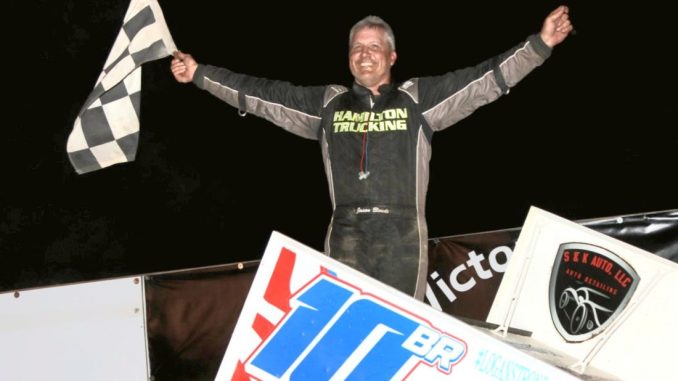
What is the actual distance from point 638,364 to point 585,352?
109 millimetres

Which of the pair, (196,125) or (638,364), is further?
(196,125)

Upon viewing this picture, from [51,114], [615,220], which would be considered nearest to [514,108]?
[615,220]

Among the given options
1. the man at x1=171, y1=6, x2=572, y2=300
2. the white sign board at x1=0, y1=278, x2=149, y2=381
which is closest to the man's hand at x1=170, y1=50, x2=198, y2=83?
the man at x1=171, y1=6, x2=572, y2=300

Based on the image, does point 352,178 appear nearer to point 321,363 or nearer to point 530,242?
point 530,242

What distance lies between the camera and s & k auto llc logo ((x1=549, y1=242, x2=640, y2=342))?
5.79 feet

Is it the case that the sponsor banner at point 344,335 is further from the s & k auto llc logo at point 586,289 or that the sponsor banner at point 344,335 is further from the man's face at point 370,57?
the man's face at point 370,57

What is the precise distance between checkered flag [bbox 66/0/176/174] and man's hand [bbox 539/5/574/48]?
1.17 m

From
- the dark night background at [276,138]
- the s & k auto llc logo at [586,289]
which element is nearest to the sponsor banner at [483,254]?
the dark night background at [276,138]

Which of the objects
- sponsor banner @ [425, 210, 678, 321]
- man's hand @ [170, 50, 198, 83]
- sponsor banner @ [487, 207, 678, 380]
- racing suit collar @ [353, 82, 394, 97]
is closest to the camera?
sponsor banner @ [487, 207, 678, 380]

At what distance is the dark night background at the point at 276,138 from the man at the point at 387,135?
1116 millimetres

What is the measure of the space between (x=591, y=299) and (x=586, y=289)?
29 millimetres

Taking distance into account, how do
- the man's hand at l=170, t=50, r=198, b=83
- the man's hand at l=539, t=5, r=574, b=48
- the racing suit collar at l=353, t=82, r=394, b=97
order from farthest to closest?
the man's hand at l=170, t=50, r=198, b=83 < the racing suit collar at l=353, t=82, r=394, b=97 < the man's hand at l=539, t=5, r=574, b=48

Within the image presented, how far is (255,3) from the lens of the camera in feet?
11.1

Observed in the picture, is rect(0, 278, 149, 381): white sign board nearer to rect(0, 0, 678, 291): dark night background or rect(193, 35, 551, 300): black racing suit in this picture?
rect(0, 0, 678, 291): dark night background
